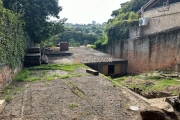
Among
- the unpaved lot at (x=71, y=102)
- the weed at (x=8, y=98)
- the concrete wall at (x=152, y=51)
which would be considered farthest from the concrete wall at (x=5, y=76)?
the concrete wall at (x=152, y=51)

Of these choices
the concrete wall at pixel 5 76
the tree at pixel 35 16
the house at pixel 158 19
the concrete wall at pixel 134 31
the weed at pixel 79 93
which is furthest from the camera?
the concrete wall at pixel 134 31

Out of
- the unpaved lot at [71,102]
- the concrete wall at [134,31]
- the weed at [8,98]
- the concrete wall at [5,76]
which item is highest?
the concrete wall at [134,31]

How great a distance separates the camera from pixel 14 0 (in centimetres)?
1039

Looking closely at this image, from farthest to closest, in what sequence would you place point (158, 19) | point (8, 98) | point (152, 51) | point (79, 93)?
point (158, 19)
point (152, 51)
point (79, 93)
point (8, 98)

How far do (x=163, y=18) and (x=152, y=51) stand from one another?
2.95m

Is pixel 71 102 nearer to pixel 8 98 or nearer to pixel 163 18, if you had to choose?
pixel 8 98

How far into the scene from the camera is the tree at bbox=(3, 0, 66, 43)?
10.7 meters

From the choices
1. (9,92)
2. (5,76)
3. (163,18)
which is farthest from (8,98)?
(163,18)

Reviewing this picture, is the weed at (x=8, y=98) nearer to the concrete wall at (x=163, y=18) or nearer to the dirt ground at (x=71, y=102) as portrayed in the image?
the dirt ground at (x=71, y=102)

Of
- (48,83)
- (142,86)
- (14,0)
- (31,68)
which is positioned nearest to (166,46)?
(142,86)

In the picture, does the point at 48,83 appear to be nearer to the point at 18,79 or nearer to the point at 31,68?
the point at 18,79

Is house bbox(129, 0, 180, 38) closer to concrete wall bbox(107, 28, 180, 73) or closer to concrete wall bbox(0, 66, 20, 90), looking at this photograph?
concrete wall bbox(107, 28, 180, 73)

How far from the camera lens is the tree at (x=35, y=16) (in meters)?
10.7

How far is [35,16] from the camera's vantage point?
11484 mm
